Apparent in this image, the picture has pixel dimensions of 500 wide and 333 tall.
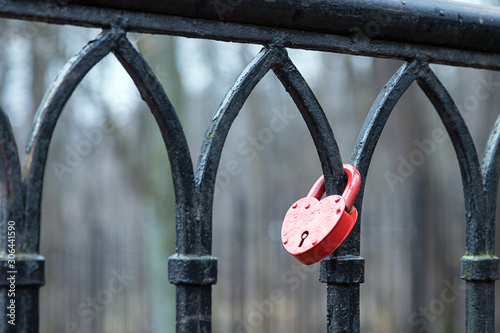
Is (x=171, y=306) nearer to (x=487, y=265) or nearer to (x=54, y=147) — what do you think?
(x=54, y=147)

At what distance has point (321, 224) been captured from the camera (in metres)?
0.67

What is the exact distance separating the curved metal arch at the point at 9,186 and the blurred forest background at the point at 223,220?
220 inches

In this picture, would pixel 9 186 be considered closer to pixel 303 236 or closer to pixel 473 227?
pixel 303 236

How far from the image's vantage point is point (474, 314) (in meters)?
0.83

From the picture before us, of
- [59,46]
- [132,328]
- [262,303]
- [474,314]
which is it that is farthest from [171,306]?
[474,314]

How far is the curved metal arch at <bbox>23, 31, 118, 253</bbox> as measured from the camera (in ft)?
1.83

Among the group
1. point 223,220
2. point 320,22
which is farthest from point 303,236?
point 223,220

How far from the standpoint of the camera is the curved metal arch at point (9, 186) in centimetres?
55

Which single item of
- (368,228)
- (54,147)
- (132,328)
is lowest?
(132,328)

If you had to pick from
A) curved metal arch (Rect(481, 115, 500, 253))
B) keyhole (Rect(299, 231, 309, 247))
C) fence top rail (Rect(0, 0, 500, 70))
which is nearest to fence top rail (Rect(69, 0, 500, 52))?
fence top rail (Rect(0, 0, 500, 70))

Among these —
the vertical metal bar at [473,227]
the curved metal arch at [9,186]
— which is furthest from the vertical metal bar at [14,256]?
the vertical metal bar at [473,227]

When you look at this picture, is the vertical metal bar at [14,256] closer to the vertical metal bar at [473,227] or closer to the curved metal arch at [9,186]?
the curved metal arch at [9,186]

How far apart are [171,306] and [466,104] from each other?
5.00 metres

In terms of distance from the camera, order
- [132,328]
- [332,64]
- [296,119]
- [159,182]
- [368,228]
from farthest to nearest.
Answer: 1. [296,119]
2. [332,64]
3. [132,328]
4. [368,228]
5. [159,182]
